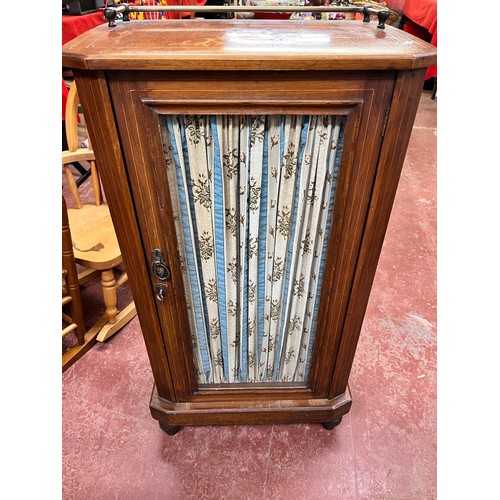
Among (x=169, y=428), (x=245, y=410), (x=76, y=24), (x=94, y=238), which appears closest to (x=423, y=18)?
(x=76, y=24)

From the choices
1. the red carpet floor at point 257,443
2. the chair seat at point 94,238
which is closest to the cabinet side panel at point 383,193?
the red carpet floor at point 257,443

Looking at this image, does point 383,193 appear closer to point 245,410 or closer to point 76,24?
point 245,410

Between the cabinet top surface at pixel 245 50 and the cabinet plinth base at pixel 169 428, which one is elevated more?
the cabinet top surface at pixel 245 50

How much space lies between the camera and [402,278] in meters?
2.22

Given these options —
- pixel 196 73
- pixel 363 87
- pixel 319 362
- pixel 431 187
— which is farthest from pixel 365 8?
pixel 431 187

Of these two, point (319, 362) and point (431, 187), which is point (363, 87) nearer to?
point (319, 362)

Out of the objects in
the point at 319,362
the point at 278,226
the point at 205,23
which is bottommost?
the point at 319,362

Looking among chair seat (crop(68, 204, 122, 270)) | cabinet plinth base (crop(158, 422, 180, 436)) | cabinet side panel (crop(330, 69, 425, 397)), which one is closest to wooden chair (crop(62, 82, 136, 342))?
chair seat (crop(68, 204, 122, 270))

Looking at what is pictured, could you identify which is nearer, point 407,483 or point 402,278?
point 407,483

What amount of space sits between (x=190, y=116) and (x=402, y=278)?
1711 millimetres

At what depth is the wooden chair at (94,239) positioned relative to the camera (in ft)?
5.40

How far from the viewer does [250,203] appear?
39.1 inches

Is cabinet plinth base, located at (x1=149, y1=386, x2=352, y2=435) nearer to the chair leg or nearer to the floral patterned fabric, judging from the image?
the floral patterned fabric

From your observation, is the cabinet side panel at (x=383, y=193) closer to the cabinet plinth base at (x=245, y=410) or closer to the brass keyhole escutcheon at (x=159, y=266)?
the cabinet plinth base at (x=245, y=410)
